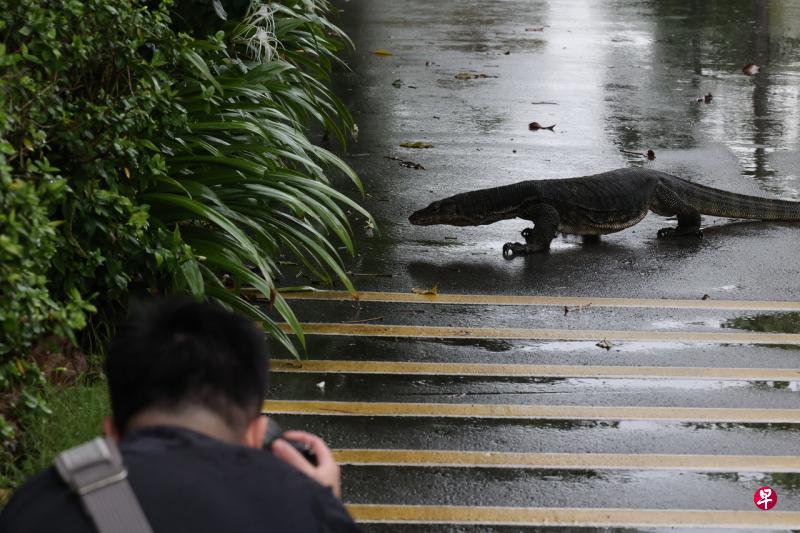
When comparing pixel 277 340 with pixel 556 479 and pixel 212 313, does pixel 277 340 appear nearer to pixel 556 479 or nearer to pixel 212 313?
pixel 556 479

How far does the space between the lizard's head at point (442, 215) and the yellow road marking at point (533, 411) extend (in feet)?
9.51

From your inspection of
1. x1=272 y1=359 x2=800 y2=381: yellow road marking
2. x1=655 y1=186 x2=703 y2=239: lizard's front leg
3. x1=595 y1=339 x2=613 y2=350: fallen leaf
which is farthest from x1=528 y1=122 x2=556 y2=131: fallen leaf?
x1=272 y1=359 x2=800 y2=381: yellow road marking

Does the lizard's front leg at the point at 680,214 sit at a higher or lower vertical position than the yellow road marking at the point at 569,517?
lower

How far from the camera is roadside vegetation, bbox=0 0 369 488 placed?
4.41m

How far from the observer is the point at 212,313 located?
7.68ft

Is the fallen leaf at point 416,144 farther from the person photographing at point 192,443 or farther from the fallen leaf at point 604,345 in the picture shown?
the person photographing at point 192,443

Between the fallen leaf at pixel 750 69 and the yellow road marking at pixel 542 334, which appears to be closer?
the yellow road marking at pixel 542 334

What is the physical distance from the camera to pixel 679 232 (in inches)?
345

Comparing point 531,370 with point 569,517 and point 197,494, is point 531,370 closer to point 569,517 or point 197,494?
point 569,517

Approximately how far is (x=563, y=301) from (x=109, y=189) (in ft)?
9.81

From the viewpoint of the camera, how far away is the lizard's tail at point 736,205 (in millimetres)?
8852

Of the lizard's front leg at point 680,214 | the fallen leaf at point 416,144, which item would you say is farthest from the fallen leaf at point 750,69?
the lizard's front leg at point 680,214

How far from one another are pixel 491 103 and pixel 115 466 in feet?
36.6

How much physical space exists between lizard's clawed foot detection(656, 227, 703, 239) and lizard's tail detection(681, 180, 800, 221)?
189 millimetres
